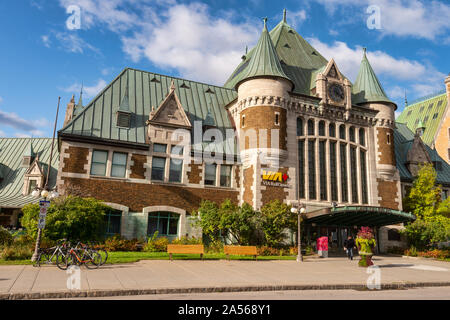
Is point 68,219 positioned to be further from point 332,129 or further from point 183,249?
point 332,129

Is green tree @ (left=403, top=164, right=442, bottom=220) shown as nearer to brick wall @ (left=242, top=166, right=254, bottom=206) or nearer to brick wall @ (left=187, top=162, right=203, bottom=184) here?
brick wall @ (left=242, top=166, right=254, bottom=206)

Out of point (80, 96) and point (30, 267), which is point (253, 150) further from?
point (80, 96)

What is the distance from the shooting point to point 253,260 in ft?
68.2

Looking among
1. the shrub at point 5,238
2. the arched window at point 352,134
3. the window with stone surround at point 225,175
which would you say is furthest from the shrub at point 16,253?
the arched window at point 352,134

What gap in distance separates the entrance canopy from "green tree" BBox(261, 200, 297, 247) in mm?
2238

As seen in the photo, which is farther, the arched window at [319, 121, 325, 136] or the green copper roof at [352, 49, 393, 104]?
the green copper roof at [352, 49, 393, 104]

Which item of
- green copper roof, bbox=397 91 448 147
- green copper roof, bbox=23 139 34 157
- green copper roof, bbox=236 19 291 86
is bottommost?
green copper roof, bbox=23 139 34 157

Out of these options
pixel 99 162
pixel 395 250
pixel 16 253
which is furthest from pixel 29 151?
pixel 395 250

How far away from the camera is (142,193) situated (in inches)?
997

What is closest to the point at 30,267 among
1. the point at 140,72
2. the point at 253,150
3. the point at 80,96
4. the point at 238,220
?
the point at 238,220

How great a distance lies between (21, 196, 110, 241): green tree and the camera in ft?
64.9

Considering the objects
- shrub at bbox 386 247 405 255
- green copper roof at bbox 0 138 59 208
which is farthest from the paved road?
green copper roof at bbox 0 138 59 208

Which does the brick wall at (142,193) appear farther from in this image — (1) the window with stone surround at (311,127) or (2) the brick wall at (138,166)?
(1) the window with stone surround at (311,127)

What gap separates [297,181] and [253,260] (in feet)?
32.9
